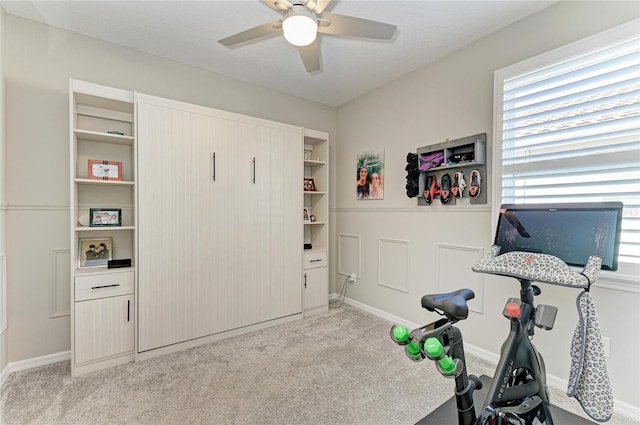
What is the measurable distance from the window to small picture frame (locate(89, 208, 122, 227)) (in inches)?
124

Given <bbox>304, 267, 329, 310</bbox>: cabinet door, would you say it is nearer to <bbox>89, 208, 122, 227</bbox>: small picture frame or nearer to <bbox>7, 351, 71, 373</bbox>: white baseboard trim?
<bbox>89, 208, 122, 227</bbox>: small picture frame

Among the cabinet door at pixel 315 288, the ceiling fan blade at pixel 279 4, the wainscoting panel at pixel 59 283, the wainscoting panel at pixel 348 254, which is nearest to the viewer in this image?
the ceiling fan blade at pixel 279 4

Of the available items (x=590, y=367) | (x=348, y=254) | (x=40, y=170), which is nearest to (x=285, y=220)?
(x=348, y=254)

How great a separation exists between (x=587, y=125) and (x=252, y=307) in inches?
119

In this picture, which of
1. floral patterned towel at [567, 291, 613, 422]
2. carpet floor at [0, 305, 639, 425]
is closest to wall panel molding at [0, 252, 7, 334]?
carpet floor at [0, 305, 639, 425]

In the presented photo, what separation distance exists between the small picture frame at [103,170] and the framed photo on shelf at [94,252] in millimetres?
542

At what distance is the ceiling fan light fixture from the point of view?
64.2 inches

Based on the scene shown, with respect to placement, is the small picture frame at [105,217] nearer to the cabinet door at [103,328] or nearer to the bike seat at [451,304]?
the cabinet door at [103,328]

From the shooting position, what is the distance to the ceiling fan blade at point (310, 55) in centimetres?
201

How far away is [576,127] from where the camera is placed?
1940mm

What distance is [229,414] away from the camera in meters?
1.77

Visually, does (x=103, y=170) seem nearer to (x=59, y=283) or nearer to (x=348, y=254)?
(x=59, y=283)

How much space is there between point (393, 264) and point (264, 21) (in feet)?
8.42

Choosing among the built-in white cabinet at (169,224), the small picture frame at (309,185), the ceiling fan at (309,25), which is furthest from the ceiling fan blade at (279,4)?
the small picture frame at (309,185)
